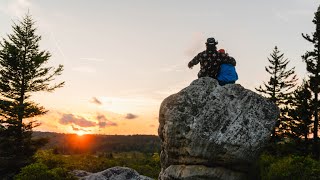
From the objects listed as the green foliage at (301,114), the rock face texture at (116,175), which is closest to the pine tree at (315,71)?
the green foliage at (301,114)

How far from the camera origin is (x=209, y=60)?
1504 centimetres

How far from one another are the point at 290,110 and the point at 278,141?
3643mm

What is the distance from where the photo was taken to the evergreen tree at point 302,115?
38406 millimetres

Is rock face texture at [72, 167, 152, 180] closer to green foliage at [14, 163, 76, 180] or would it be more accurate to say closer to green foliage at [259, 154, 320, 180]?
green foliage at [14, 163, 76, 180]

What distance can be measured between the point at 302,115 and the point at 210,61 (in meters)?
26.8

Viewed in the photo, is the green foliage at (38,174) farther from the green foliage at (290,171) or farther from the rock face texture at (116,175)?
the green foliage at (290,171)

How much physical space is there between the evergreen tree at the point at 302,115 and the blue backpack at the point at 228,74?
25502mm

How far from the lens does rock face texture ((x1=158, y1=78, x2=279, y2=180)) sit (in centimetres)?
1359

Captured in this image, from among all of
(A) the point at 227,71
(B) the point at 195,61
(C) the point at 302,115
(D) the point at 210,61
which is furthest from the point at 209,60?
(C) the point at 302,115

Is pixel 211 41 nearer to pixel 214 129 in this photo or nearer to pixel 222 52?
pixel 222 52

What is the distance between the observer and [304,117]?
38.8m

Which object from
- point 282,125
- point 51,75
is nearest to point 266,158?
point 51,75

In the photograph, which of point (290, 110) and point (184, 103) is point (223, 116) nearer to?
point (184, 103)

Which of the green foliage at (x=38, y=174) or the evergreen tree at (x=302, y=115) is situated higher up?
the evergreen tree at (x=302, y=115)
